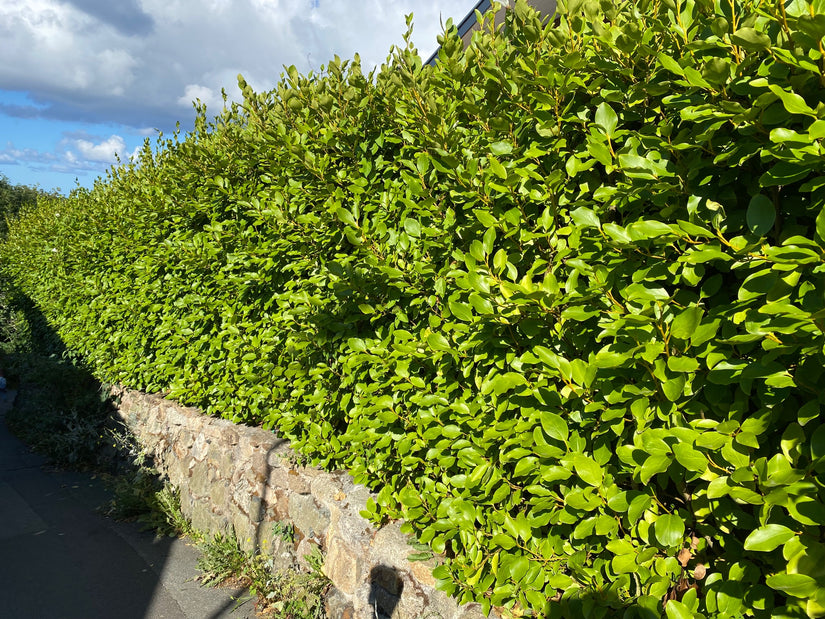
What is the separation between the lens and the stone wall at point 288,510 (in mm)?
2764

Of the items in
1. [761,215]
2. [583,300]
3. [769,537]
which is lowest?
[769,537]

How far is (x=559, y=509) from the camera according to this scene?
2014mm

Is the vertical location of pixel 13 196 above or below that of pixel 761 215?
above

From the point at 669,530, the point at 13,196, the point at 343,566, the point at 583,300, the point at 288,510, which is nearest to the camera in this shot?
the point at 669,530

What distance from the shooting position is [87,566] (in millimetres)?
4613

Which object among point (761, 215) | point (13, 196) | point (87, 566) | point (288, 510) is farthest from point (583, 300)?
point (13, 196)

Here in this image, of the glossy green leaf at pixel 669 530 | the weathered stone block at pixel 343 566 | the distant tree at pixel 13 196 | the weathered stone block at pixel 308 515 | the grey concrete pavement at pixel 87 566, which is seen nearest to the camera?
the glossy green leaf at pixel 669 530

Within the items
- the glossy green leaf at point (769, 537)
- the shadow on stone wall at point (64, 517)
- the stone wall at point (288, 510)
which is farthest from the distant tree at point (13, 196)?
the glossy green leaf at point (769, 537)

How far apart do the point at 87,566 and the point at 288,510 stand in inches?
86.4

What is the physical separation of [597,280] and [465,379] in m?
0.92

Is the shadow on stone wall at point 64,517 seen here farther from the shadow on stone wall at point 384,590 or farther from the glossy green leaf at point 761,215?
the glossy green leaf at point 761,215

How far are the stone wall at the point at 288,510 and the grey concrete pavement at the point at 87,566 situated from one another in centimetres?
42

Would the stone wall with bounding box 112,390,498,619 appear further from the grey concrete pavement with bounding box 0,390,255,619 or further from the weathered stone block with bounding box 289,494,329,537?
the grey concrete pavement with bounding box 0,390,255,619

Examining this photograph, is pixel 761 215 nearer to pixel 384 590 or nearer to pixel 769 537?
pixel 769 537
